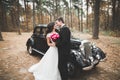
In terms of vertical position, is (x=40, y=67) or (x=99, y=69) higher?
(x=40, y=67)

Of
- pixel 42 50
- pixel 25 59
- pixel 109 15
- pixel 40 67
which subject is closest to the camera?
pixel 40 67

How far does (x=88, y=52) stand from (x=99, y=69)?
4.32 ft

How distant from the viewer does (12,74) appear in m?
7.35

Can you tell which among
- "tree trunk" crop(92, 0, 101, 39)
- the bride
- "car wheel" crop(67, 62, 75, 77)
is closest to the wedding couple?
the bride

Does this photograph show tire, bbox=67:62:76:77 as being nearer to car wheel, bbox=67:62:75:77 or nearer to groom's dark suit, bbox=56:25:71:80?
car wheel, bbox=67:62:75:77

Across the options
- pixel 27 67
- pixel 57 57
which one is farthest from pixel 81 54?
pixel 27 67

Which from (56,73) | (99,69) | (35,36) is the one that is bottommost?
(99,69)

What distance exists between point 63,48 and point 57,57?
505 mm

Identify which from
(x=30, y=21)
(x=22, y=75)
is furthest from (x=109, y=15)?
(x=22, y=75)

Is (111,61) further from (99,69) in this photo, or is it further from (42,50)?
(42,50)

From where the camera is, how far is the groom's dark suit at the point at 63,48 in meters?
5.24

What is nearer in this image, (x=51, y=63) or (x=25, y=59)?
(x=51, y=63)

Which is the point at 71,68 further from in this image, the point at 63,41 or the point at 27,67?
the point at 27,67

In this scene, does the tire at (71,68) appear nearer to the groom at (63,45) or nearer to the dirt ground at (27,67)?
the dirt ground at (27,67)
